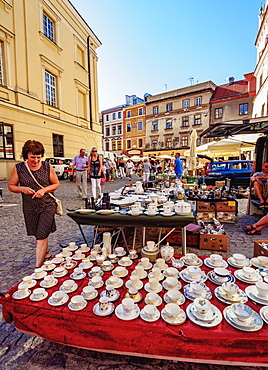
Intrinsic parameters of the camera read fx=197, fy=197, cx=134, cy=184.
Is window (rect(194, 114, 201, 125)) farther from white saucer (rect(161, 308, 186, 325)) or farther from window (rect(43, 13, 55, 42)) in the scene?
white saucer (rect(161, 308, 186, 325))

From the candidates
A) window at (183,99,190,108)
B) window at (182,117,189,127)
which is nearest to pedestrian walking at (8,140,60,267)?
window at (182,117,189,127)

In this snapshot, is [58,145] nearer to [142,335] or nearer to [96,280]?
[96,280]

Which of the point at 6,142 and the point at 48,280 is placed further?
the point at 6,142

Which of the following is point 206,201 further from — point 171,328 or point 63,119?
point 63,119

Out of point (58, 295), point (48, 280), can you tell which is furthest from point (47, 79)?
point (58, 295)

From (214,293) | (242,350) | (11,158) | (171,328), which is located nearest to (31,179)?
(171,328)

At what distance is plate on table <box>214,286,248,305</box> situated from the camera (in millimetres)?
1530

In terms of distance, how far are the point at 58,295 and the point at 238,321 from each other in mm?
1338

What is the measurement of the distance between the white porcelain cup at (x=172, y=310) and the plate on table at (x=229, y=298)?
1.25 ft

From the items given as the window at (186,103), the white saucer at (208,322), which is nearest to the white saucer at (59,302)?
the white saucer at (208,322)

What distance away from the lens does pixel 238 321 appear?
1.34m

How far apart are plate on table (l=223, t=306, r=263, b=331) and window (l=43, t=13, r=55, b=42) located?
61.7 ft

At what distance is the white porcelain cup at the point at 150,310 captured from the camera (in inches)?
55.2

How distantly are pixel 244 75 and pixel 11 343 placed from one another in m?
34.0
